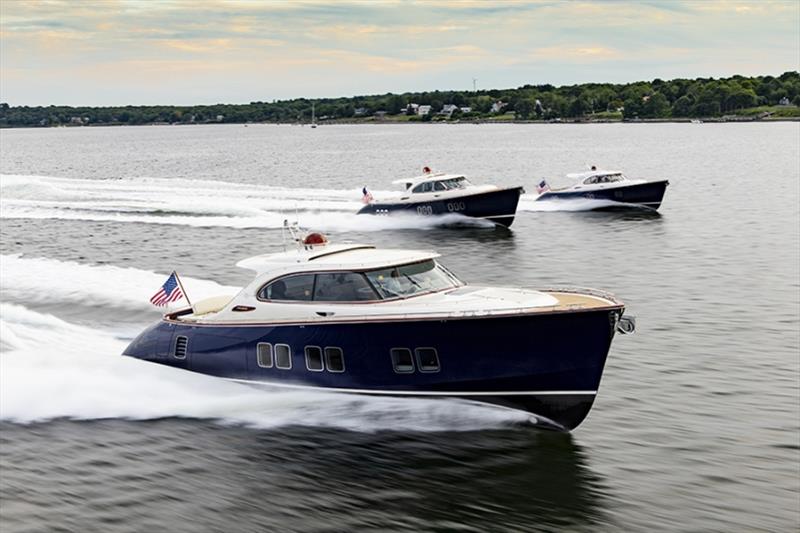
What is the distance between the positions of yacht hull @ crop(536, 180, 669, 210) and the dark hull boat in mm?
33188

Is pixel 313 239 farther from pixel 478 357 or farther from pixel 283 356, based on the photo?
pixel 478 357

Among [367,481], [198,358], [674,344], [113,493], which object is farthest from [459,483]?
[674,344]

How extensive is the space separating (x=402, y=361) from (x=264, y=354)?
9.47 ft

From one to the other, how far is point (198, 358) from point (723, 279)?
18182 mm

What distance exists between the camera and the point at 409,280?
55.8ft

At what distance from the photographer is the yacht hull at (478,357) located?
15.3 metres

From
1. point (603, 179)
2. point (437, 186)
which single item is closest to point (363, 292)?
point (437, 186)

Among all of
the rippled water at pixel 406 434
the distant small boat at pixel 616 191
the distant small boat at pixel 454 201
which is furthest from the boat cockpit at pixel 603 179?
the rippled water at pixel 406 434

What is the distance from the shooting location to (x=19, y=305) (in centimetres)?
2545

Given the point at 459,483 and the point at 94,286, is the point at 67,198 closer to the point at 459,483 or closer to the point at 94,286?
the point at 94,286

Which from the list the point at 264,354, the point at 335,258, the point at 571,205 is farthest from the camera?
the point at 571,205

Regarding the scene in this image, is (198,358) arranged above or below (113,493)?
above

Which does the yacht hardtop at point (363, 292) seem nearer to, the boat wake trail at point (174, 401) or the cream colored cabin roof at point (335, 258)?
the cream colored cabin roof at point (335, 258)

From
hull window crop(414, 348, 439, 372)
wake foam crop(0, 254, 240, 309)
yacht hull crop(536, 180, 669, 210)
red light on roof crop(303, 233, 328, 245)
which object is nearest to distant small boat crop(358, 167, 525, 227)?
yacht hull crop(536, 180, 669, 210)
